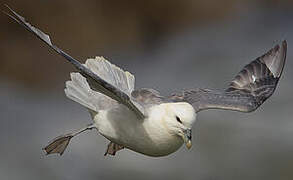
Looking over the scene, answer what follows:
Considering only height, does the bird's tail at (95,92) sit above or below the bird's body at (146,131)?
above

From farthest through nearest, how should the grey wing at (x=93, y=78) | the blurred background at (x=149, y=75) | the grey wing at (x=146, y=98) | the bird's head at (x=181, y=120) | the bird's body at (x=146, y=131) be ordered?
the blurred background at (x=149, y=75) → the grey wing at (x=146, y=98) → the bird's body at (x=146, y=131) → the bird's head at (x=181, y=120) → the grey wing at (x=93, y=78)

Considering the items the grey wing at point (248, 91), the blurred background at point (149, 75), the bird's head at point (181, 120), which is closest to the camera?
the bird's head at point (181, 120)

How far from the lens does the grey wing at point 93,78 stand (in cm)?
402

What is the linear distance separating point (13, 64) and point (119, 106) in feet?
17.5

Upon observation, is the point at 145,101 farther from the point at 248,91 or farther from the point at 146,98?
the point at 248,91

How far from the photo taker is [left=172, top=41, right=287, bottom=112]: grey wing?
198 inches

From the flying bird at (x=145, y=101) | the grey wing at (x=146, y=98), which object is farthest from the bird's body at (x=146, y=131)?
the grey wing at (x=146, y=98)

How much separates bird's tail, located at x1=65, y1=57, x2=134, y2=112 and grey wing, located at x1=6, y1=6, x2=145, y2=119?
1.39 ft

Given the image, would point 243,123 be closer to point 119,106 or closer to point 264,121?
point 264,121

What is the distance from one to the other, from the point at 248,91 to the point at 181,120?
4.49 ft

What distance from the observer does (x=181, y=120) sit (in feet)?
14.0

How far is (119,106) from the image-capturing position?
465 centimetres

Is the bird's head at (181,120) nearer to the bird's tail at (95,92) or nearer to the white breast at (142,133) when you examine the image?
the white breast at (142,133)

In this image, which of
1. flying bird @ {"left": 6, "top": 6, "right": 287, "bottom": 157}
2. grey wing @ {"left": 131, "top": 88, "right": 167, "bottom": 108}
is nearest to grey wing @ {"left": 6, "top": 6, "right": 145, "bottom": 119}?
flying bird @ {"left": 6, "top": 6, "right": 287, "bottom": 157}
